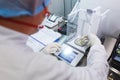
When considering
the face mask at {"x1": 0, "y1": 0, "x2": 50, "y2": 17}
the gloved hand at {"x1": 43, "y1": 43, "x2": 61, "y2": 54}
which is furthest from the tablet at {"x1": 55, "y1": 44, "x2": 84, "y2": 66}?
the face mask at {"x1": 0, "y1": 0, "x2": 50, "y2": 17}

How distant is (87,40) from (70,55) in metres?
0.16

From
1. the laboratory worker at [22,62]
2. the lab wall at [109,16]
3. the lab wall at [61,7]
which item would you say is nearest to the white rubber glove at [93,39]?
the lab wall at [109,16]

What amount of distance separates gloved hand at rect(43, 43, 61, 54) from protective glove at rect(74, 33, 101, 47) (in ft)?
0.44

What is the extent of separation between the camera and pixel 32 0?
0.66 metres

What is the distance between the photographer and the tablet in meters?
1.16

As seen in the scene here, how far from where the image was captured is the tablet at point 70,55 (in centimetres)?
116

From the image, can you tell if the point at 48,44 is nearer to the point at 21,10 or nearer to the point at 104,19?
the point at 104,19

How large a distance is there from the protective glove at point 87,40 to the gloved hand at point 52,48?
0.44ft

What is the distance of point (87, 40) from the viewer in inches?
49.6

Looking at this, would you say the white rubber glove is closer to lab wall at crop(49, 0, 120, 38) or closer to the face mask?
lab wall at crop(49, 0, 120, 38)

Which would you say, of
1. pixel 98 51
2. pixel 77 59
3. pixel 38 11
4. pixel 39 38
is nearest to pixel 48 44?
pixel 39 38

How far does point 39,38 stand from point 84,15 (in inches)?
15.3

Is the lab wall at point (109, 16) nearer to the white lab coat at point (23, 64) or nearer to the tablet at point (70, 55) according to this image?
the tablet at point (70, 55)

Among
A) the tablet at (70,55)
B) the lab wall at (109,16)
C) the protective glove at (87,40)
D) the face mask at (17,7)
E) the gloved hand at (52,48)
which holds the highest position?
the face mask at (17,7)
